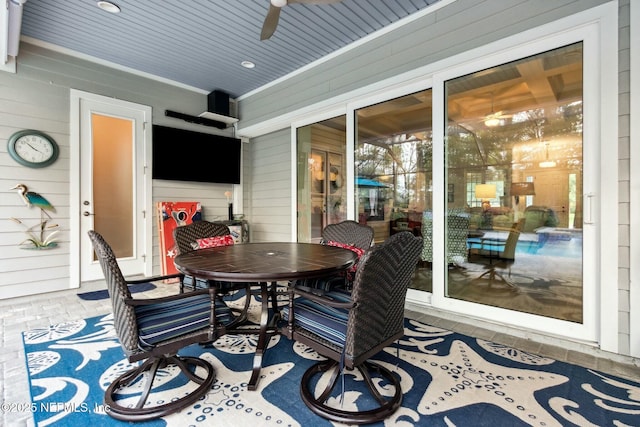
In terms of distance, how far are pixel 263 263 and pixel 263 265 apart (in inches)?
2.7

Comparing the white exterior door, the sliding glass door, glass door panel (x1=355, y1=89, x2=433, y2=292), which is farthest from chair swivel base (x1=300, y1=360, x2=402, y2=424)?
the white exterior door

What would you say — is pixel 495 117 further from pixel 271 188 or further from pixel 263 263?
pixel 271 188

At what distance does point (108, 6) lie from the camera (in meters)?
2.99

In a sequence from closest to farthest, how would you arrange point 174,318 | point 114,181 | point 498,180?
point 174,318 < point 498,180 < point 114,181

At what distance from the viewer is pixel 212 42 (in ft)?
12.0

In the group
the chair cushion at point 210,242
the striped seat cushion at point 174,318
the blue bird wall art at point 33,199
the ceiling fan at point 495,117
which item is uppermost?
the ceiling fan at point 495,117

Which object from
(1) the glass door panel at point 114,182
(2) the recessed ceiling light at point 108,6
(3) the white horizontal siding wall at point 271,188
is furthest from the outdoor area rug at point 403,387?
(2) the recessed ceiling light at point 108,6

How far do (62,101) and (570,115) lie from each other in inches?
228

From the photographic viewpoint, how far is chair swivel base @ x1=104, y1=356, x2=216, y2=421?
1.59 m

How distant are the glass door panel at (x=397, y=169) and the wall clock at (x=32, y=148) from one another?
397 centimetres

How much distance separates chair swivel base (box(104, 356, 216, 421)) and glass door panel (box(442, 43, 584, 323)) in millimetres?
2394

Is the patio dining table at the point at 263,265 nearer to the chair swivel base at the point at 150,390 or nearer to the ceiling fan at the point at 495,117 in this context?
the chair swivel base at the point at 150,390

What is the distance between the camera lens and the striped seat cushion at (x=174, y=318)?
1576 millimetres

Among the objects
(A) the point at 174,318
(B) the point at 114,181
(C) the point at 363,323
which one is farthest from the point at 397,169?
(B) the point at 114,181
